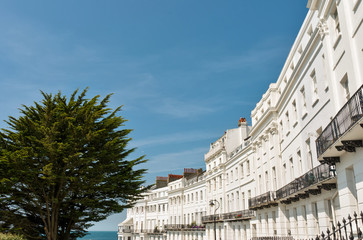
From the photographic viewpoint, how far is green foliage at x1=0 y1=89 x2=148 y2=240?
65.9ft

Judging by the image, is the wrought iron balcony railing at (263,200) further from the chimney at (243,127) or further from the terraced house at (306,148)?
the chimney at (243,127)

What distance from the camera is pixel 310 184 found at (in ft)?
62.5

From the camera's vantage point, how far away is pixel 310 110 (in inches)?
826

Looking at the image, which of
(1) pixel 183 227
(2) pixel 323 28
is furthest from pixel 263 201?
(1) pixel 183 227

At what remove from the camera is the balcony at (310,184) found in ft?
55.2

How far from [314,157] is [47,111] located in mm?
17075

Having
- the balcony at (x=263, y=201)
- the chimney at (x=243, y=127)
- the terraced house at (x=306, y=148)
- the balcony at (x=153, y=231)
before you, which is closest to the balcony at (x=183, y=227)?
the terraced house at (x=306, y=148)

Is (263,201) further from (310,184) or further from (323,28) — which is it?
(323,28)

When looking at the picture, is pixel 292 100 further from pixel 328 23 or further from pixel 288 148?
pixel 328 23

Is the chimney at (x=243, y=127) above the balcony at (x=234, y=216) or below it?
above

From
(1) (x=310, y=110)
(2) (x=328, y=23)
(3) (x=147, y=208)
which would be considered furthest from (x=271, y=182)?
(3) (x=147, y=208)

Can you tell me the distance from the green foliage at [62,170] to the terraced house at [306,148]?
449 inches

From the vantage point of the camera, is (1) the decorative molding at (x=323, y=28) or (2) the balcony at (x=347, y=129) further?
(1) the decorative molding at (x=323, y=28)

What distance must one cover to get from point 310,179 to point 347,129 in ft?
28.6
